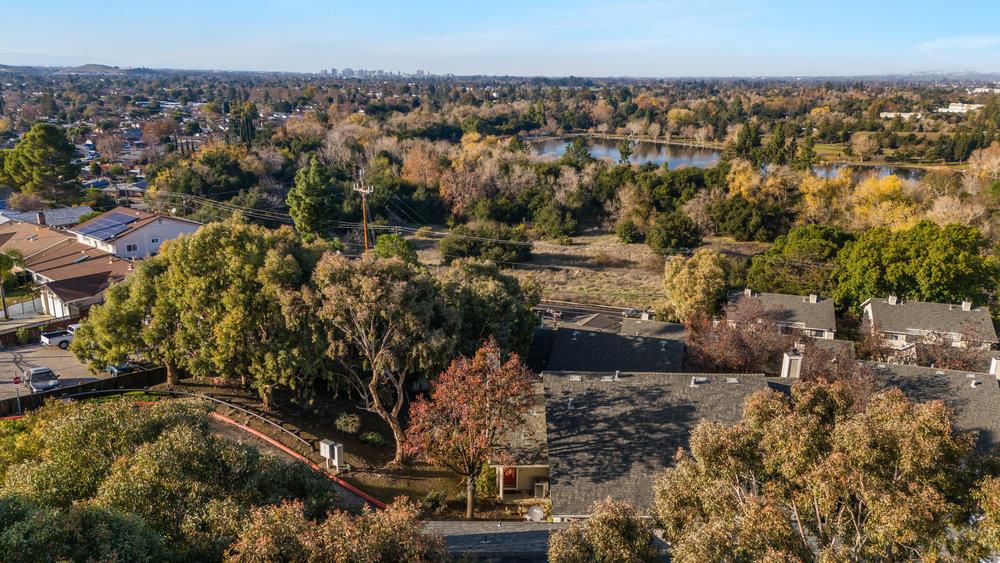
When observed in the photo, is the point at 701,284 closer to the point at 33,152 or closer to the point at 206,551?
the point at 206,551

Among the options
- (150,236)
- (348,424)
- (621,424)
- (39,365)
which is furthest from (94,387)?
(150,236)

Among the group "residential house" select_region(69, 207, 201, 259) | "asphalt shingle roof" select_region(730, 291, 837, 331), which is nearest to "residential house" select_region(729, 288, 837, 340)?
"asphalt shingle roof" select_region(730, 291, 837, 331)

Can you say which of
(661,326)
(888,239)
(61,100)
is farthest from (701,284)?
(61,100)

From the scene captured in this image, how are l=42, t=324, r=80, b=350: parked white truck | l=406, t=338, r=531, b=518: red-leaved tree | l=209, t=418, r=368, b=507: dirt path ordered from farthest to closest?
l=42, t=324, r=80, b=350: parked white truck
l=209, t=418, r=368, b=507: dirt path
l=406, t=338, r=531, b=518: red-leaved tree

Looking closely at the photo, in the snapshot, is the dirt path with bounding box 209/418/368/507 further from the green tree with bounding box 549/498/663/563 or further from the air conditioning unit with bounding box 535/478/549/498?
the green tree with bounding box 549/498/663/563

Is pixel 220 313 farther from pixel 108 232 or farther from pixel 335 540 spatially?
pixel 108 232

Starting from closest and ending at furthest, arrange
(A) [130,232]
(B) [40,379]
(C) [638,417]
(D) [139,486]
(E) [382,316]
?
(D) [139,486]
(E) [382,316]
(C) [638,417]
(B) [40,379]
(A) [130,232]
